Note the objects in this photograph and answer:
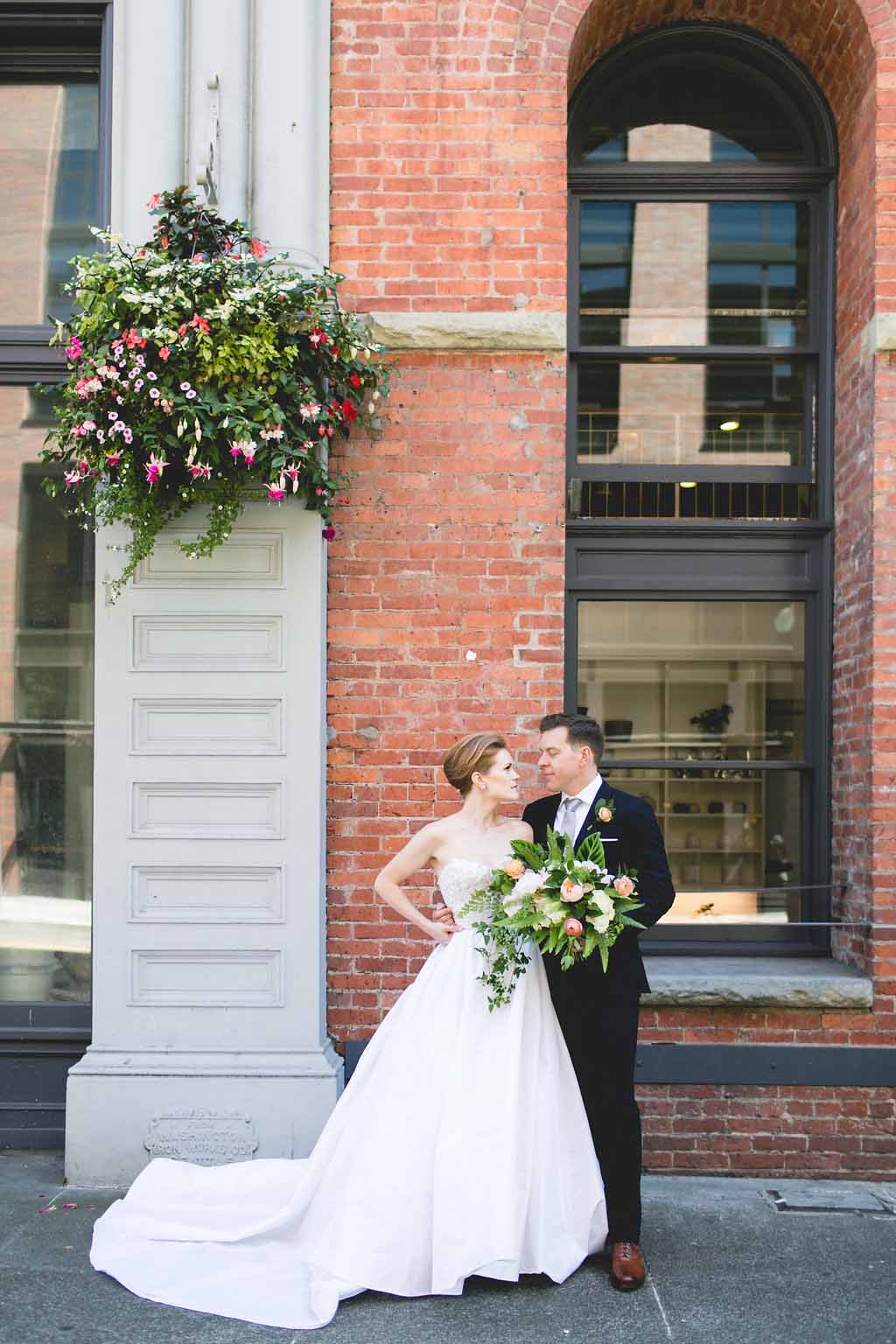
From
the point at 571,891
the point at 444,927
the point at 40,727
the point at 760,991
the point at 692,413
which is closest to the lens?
the point at 571,891

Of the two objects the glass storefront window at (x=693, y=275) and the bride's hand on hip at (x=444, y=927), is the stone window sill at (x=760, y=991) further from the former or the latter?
the glass storefront window at (x=693, y=275)

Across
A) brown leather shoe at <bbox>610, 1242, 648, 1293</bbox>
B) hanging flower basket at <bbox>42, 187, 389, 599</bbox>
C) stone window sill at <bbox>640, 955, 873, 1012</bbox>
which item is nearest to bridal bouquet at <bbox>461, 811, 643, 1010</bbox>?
brown leather shoe at <bbox>610, 1242, 648, 1293</bbox>

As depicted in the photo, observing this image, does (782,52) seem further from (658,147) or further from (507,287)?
(507,287)

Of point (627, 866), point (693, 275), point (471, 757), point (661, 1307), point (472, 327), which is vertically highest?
point (693, 275)

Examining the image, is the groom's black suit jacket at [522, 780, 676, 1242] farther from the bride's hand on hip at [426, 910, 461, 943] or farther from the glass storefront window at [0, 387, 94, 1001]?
the glass storefront window at [0, 387, 94, 1001]

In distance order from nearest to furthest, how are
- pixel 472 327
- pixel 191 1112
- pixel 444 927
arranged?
pixel 444 927 → pixel 191 1112 → pixel 472 327

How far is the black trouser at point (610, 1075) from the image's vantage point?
418 cm

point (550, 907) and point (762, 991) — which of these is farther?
point (762, 991)

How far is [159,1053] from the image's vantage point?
5199 millimetres

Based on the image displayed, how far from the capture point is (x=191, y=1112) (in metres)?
5.12

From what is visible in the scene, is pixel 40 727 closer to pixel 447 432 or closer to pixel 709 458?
pixel 447 432

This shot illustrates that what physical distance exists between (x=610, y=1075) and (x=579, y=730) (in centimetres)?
133

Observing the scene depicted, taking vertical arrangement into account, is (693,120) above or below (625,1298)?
above

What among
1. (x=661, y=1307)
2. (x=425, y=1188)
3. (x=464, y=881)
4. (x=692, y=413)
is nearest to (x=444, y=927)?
(x=464, y=881)
